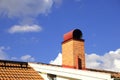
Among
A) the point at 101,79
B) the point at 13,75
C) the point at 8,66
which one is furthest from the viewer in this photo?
the point at 8,66

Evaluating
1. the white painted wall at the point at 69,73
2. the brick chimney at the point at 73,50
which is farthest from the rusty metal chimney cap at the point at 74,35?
the white painted wall at the point at 69,73

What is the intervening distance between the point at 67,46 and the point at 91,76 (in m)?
3.74

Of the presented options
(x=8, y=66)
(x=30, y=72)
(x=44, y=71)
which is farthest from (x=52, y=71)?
(x=8, y=66)

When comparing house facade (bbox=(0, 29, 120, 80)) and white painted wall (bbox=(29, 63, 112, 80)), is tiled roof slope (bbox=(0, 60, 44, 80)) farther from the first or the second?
white painted wall (bbox=(29, 63, 112, 80))

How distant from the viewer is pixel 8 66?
651 inches

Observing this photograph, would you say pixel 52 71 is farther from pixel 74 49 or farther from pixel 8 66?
pixel 8 66

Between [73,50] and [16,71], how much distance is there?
324 centimetres

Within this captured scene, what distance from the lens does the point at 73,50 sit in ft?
49.7

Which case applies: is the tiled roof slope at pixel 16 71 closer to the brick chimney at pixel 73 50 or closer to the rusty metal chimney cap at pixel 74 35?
the brick chimney at pixel 73 50

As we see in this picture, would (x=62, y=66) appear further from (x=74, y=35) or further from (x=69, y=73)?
(x=69, y=73)

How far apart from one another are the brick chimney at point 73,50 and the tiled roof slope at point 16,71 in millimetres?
1708

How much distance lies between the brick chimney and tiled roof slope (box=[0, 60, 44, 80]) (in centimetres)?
171

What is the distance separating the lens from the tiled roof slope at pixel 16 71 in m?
15.2

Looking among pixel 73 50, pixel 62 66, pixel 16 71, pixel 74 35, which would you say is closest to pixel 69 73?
pixel 73 50
